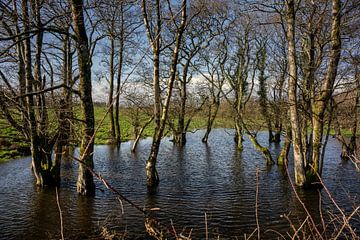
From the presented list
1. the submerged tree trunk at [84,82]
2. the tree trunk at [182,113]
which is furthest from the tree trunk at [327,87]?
the tree trunk at [182,113]

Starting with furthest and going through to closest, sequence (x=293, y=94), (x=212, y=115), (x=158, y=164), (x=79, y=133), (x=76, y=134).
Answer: (x=212, y=115) → (x=158, y=164) → (x=293, y=94) → (x=79, y=133) → (x=76, y=134)

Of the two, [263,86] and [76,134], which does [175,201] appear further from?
[263,86]

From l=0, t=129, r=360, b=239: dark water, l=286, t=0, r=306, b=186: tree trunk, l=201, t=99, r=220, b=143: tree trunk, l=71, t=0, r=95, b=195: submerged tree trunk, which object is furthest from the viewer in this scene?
l=201, t=99, r=220, b=143: tree trunk

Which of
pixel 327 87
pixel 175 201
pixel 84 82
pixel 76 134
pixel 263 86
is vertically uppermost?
pixel 263 86

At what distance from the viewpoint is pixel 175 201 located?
11.6 m

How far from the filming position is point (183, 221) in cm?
956

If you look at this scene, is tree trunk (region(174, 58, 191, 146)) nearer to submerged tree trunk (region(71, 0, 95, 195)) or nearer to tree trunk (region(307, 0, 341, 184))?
tree trunk (region(307, 0, 341, 184))

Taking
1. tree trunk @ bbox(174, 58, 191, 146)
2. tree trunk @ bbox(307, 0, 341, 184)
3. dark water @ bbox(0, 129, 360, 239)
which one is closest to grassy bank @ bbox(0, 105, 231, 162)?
Result: dark water @ bbox(0, 129, 360, 239)

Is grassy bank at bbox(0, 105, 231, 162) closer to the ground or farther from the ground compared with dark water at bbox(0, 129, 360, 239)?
farther from the ground

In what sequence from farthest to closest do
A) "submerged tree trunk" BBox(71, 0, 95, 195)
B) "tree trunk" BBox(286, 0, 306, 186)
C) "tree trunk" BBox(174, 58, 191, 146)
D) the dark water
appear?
1. "tree trunk" BBox(174, 58, 191, 146)
2. "tree trunk" BBox(286, 0, 306, 186)
3. "submerged tree trunk" BBox(71, 0, 95, 195)
4. the dark water

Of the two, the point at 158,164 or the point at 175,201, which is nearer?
the point at 175,201

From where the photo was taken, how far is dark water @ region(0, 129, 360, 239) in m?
9.05

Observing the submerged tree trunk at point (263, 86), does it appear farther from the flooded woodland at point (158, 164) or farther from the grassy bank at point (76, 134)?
the flooded woodland at point (158, 164)

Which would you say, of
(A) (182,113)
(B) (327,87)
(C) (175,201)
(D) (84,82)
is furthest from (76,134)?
(A) (182,113)
